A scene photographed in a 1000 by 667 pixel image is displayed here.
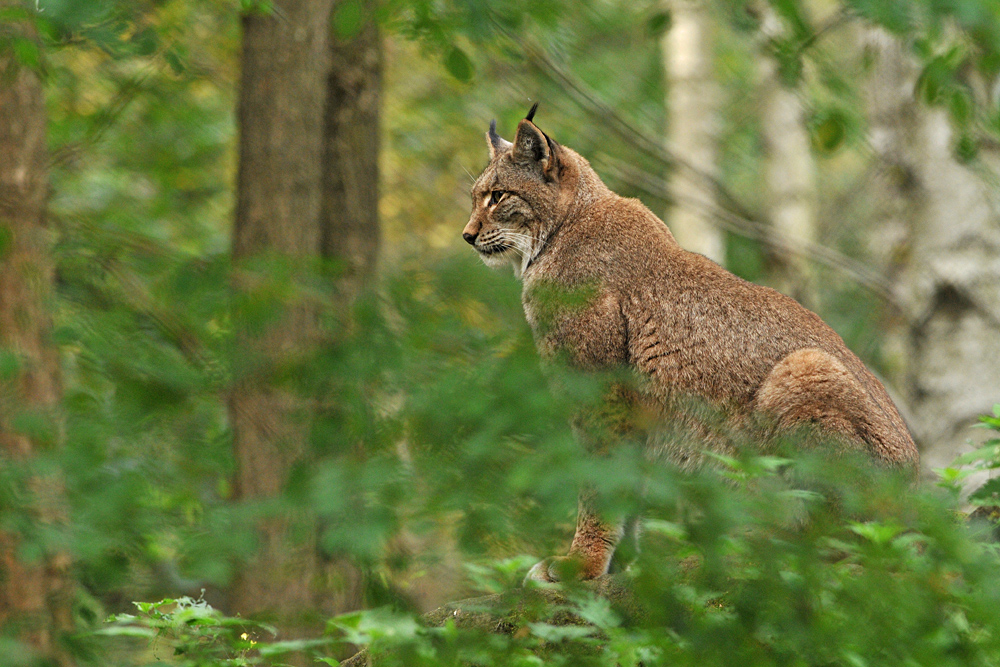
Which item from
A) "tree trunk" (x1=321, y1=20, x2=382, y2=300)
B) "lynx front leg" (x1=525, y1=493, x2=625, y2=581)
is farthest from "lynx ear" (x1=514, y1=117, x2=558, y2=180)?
"lynx front leg" (x1=525, y1=493, x2=625, y2=581)

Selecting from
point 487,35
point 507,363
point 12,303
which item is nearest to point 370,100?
point 12,303

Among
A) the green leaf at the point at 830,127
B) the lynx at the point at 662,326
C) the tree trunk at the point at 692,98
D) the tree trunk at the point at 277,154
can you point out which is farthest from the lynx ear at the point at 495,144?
the tree trunk at the point at 692,98

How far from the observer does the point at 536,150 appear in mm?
5395

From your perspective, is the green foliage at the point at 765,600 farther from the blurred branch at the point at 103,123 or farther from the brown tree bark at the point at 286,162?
the brown tree bark at the point at 286,162

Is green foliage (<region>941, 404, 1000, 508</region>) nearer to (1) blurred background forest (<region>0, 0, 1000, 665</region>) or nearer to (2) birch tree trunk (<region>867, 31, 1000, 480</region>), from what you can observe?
(1) blurred background forest (<region>0, 0, 1000, 665</region>)

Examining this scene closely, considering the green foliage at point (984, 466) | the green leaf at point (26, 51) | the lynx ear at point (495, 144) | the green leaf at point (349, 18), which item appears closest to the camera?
the green leaf at point (26, 51)

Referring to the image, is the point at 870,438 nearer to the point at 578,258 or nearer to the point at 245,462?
the point at 578,258

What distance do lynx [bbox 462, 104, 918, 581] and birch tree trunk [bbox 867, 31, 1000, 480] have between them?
2.22 metres

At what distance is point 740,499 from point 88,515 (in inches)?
55.9

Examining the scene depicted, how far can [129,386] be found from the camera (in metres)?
1.99

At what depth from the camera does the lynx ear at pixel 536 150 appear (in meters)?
5.29

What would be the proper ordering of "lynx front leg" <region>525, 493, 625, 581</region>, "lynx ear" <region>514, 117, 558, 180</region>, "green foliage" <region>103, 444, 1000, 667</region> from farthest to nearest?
1. "lynx ear" <region>514, 117, 558, 180</region>
2. "lynx front leg" <region>525, 493, 625, 581</region>
3. "green foliage" <region>103, 444, 1000, 667</region>

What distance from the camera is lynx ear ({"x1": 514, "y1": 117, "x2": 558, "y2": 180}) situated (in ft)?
17.4

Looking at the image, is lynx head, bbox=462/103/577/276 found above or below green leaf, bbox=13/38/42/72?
above
